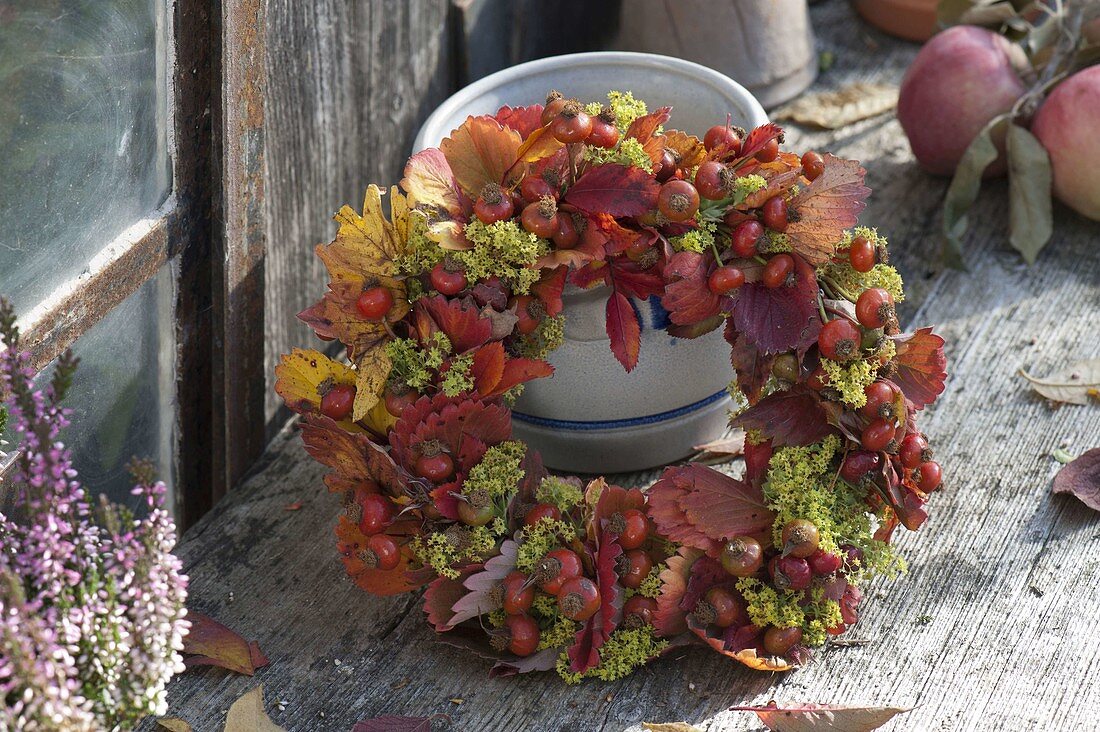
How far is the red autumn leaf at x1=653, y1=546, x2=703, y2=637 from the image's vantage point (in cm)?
110

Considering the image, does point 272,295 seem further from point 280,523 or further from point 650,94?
point 650,94

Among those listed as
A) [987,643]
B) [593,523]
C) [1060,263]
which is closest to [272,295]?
[593,523]

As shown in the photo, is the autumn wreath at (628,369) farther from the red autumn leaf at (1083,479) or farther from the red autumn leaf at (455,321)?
the red autumn leaf at (1083,479)

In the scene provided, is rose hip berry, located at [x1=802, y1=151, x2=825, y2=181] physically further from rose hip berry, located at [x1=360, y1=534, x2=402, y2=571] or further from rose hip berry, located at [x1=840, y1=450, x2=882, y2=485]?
rose hip berry, located at [x1=360, y1=534, x2=402, y2=571]

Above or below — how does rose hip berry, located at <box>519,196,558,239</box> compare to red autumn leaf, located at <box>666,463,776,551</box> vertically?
above

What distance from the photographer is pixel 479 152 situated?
111cm

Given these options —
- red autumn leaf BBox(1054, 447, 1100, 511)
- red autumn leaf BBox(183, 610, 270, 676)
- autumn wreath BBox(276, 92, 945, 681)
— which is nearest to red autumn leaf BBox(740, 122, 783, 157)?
autumn wreath BBox(276, 92, 945, 681)

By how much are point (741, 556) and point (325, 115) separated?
77 centimetres

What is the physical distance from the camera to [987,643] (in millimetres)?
1160

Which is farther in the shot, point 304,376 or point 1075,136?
point 1075,136

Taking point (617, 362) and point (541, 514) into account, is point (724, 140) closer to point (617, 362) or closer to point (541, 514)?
point (617, 362)

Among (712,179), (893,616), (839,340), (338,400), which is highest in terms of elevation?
(712,179)

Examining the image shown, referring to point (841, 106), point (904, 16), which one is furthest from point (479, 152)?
point (904, 16)

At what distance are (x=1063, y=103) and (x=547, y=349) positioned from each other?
929 mm
